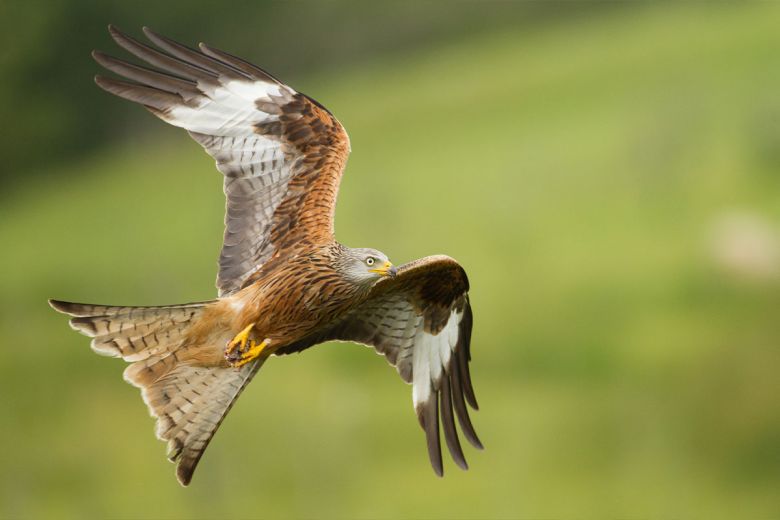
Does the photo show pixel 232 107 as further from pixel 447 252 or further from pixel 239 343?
pixel 447 252

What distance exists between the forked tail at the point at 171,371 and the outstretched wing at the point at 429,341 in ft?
2.66

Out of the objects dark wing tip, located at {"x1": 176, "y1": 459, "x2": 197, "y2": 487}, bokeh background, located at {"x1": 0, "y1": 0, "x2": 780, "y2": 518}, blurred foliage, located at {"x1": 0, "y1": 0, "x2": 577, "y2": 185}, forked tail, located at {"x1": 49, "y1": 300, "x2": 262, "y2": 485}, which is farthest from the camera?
bokeh background, located at {"x1": 0, "y1": 0, "x2": 780, "y2": 518}

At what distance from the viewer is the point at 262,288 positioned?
6.18m

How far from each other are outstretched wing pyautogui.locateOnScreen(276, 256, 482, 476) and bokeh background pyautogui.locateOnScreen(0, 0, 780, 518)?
1118cm

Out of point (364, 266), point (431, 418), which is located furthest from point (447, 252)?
point (364, 266)

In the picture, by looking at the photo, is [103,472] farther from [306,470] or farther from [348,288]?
[348,288]

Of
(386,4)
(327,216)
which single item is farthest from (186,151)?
(327,216)

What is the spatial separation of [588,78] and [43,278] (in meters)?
10.8

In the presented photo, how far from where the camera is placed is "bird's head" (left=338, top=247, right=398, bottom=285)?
600 cm

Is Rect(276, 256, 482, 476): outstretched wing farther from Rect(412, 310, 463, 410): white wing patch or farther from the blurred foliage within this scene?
the blurred foliage

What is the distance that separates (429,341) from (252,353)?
1.27m

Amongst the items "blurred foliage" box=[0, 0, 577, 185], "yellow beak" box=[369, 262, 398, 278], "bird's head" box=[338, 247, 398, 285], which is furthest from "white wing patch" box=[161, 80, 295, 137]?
"blurred foliage" box=[0, 0, 577, 185]

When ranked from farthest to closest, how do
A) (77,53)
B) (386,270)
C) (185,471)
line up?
1. (77,53)
2. (185,471)
3. (386,270)

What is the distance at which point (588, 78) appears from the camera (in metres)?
25.2
